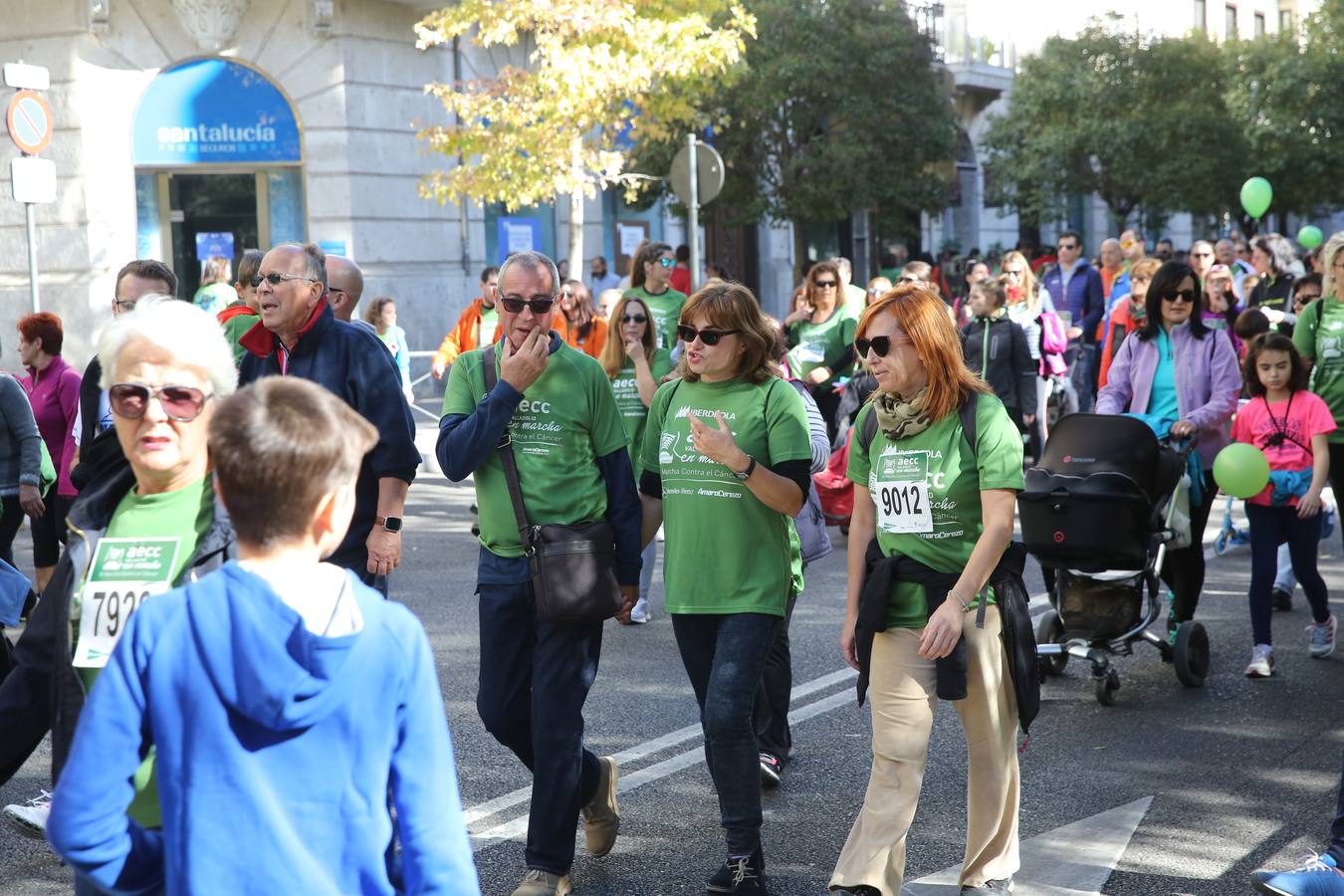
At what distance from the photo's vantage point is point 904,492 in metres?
4.41

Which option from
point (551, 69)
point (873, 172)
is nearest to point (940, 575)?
point (551, 69)

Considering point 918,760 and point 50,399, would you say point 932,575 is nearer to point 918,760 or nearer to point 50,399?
point 918,760

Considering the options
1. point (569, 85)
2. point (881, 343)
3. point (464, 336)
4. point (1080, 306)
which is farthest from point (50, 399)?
point (1080, 306)

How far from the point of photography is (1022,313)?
1296cm

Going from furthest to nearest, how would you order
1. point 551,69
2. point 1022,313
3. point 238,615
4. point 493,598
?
point 551,69, point 1022,313, point 493,598, point 238,615

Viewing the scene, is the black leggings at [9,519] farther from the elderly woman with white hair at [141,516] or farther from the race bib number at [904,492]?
the elderly woman with white hair at [141,516]

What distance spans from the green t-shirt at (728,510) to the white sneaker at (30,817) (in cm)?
205

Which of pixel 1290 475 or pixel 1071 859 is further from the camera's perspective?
pixel 1290 475

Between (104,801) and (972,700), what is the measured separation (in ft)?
8.68

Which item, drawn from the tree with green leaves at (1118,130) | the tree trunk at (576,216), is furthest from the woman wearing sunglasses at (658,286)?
the tree with green leaves at (1118,130)

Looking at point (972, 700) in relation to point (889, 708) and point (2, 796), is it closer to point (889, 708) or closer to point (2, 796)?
point (889, 708)

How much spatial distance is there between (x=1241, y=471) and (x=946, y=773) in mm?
2296

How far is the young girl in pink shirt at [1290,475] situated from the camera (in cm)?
723

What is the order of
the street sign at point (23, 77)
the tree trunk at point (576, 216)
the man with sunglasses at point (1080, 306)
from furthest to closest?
the tree trunk at point (576, 216)
the man with sunglasses at point (1080, 306)
the street sign at point (23, 77)
